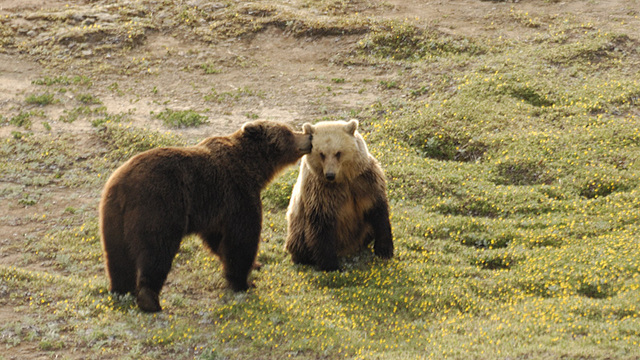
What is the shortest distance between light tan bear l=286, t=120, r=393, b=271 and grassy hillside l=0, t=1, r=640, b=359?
0.96 ft

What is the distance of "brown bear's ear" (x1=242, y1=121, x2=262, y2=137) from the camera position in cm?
918

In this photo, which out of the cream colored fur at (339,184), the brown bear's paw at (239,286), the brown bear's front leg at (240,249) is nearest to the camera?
the brown bear's front leg at (240,249)

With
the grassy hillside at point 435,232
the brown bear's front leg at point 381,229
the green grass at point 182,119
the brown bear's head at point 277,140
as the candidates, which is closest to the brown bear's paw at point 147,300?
the grassy hillside at point 435,232

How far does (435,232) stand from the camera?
→ 35.8 ft

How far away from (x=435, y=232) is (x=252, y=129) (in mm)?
3441

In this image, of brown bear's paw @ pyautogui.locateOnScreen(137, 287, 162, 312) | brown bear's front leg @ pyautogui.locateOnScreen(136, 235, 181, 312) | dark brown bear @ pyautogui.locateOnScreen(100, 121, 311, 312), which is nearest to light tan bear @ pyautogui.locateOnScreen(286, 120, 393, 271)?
dark brown bear @ pyautogui.locateOnScreen(100, 121, 311, 312)

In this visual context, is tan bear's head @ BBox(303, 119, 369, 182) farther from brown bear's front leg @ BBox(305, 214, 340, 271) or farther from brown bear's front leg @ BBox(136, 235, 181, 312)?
brown bear's front leg @ BBox(136, 235, 181, 312)

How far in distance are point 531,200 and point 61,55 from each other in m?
12.9

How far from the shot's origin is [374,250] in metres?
10.0

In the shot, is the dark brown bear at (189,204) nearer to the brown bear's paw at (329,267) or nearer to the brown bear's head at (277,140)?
the brown bear's head at (277,140)

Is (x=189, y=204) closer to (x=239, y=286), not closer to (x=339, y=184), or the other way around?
(x=239, y=286)

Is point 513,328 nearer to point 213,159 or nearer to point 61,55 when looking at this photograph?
point 213,159

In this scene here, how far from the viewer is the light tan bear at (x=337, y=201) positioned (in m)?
9.44

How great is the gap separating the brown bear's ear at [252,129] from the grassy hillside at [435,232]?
6.44 feet
